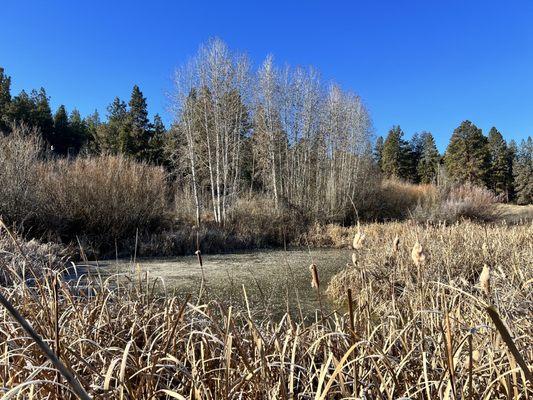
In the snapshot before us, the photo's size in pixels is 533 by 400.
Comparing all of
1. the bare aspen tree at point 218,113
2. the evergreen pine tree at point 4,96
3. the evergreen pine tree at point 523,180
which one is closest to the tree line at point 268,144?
the bare aspen tree at point 218,113

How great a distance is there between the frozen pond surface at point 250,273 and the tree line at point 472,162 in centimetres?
2907

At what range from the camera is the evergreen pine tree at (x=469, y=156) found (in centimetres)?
3794

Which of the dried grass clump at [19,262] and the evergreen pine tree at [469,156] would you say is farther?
the evergreen pine tree at [469,156]

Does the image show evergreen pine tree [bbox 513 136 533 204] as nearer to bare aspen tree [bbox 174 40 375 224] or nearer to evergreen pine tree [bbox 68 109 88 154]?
bare aspen tree [bbox 174 40 375 224]

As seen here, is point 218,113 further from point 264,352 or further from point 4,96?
point 4,96

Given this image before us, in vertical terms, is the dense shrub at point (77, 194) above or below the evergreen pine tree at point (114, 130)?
below

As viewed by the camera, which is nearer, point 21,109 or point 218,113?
point 218,113

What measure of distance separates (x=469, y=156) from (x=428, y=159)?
228 inches

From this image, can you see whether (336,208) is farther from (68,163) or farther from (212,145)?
(68,163)

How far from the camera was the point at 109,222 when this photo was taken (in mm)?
10961

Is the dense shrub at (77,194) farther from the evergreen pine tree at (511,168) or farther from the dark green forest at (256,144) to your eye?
the evergreen pine tree at (511,168)

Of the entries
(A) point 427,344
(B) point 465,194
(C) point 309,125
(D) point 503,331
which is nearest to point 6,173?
(A) point 427,344

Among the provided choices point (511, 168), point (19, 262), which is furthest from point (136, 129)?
point (511, 168)

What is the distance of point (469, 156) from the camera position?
38.6 meters
